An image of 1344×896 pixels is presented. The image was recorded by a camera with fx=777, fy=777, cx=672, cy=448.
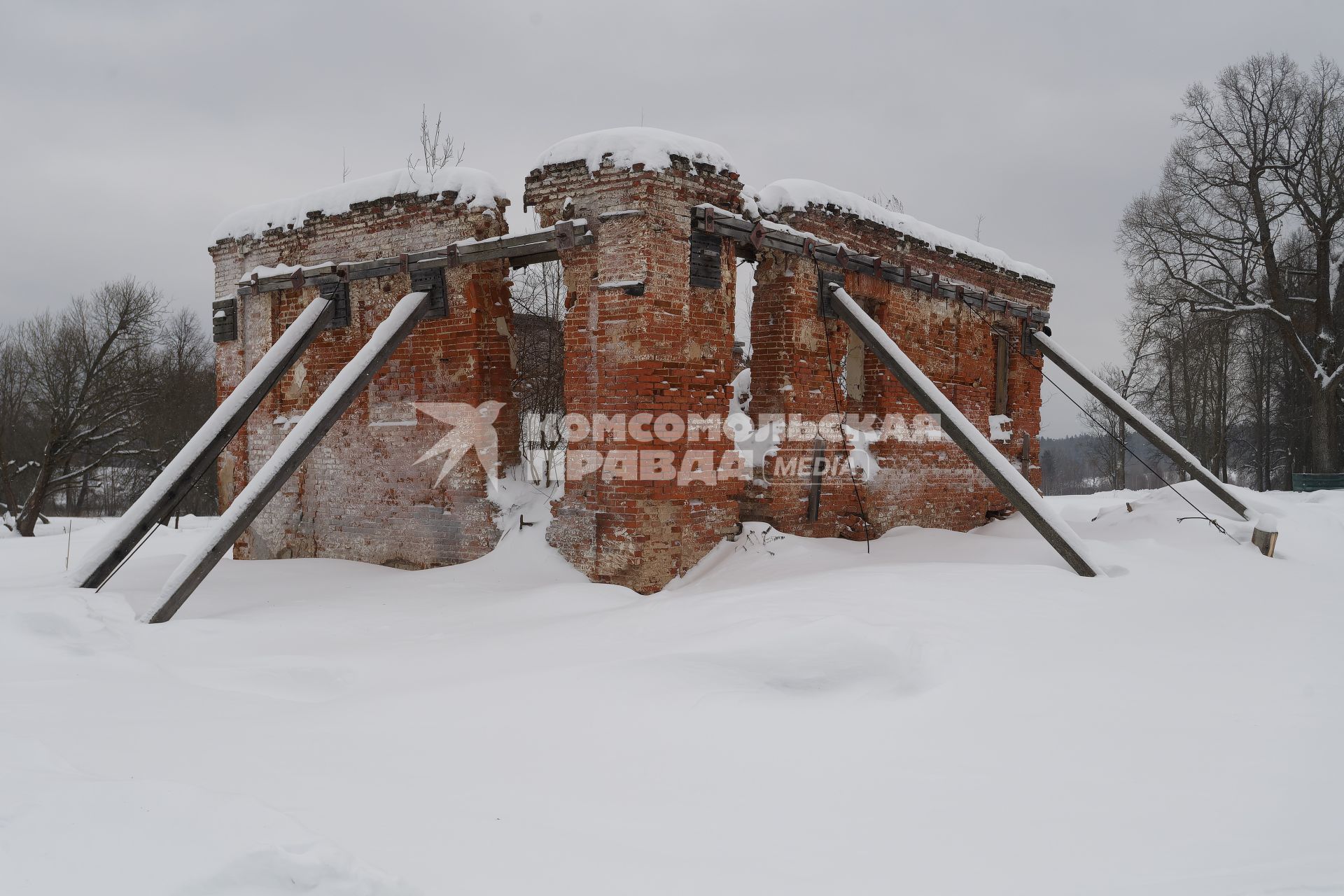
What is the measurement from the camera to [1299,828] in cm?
271

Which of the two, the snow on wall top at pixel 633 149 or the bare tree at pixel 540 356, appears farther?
the bare tree at pixel 540 356

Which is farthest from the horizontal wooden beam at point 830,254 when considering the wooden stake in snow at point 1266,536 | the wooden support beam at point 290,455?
the wooden stake in snow at point 1266,536

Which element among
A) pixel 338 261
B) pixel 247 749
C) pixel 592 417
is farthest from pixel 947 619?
pixel 338 261

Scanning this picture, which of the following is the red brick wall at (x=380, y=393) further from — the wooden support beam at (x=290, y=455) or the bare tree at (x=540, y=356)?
the bare tree at (x=540, y=356)

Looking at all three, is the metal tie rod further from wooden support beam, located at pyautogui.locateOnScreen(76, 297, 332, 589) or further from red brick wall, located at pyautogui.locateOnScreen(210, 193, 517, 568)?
wooden support beam, located at pyautogui.locateOnScreen(76, 297, 332, 589)

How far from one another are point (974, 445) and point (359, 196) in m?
6.14

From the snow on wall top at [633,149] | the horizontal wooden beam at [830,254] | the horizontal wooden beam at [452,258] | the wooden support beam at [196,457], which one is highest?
the snow on wall top at [633,149]

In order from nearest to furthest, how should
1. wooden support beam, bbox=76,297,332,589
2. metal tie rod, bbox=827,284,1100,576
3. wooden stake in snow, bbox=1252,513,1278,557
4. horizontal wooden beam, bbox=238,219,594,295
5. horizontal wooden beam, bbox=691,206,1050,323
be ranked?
wooden support beam, bbox=76,297,332,589 < metal tie rod, bbox=827,284,1100,576 < horizontal wooden beam, bbox=238,219,594,295 < horizontal wooden beam, bbox=691,206,1050,323 < wooden stake in snow, bbox=1252,513,1278,557

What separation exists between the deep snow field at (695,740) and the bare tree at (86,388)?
1864cm

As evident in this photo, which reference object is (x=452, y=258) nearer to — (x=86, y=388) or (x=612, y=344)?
(x=612, y=344)

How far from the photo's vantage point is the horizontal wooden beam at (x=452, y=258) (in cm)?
630

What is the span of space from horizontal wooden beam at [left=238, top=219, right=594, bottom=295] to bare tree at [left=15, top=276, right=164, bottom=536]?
54.5 feet

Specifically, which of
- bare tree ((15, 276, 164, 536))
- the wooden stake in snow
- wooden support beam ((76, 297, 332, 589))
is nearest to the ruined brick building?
wooden support beam ((76, 297, 332, 589))

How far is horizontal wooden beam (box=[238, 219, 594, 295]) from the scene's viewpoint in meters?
6.30
